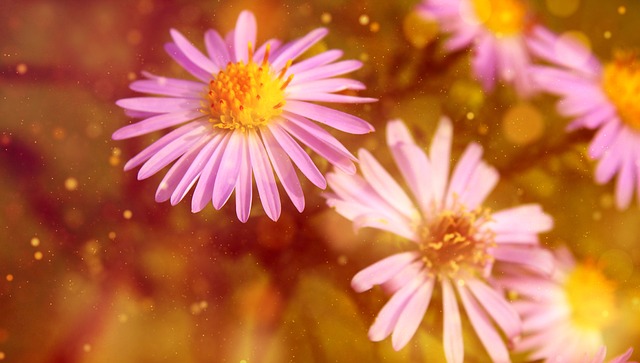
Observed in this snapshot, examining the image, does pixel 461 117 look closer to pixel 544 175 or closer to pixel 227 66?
pixel 544 175

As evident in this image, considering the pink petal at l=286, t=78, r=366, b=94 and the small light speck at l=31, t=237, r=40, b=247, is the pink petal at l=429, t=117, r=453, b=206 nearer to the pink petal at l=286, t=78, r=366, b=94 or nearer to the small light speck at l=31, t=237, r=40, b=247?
the pink petal at l=286, t=78, r=366, b=94

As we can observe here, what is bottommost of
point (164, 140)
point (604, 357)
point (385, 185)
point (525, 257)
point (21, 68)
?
point (604, 357)

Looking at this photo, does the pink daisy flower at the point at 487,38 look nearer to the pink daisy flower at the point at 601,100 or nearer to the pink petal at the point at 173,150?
the pink daisy flower at the point at 601,100

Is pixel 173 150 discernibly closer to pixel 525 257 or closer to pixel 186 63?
pixel 186 63

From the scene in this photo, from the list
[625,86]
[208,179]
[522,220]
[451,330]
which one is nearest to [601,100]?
[625,86]

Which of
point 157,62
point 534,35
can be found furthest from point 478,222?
point 157,62

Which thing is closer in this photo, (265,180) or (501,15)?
(265,180)
